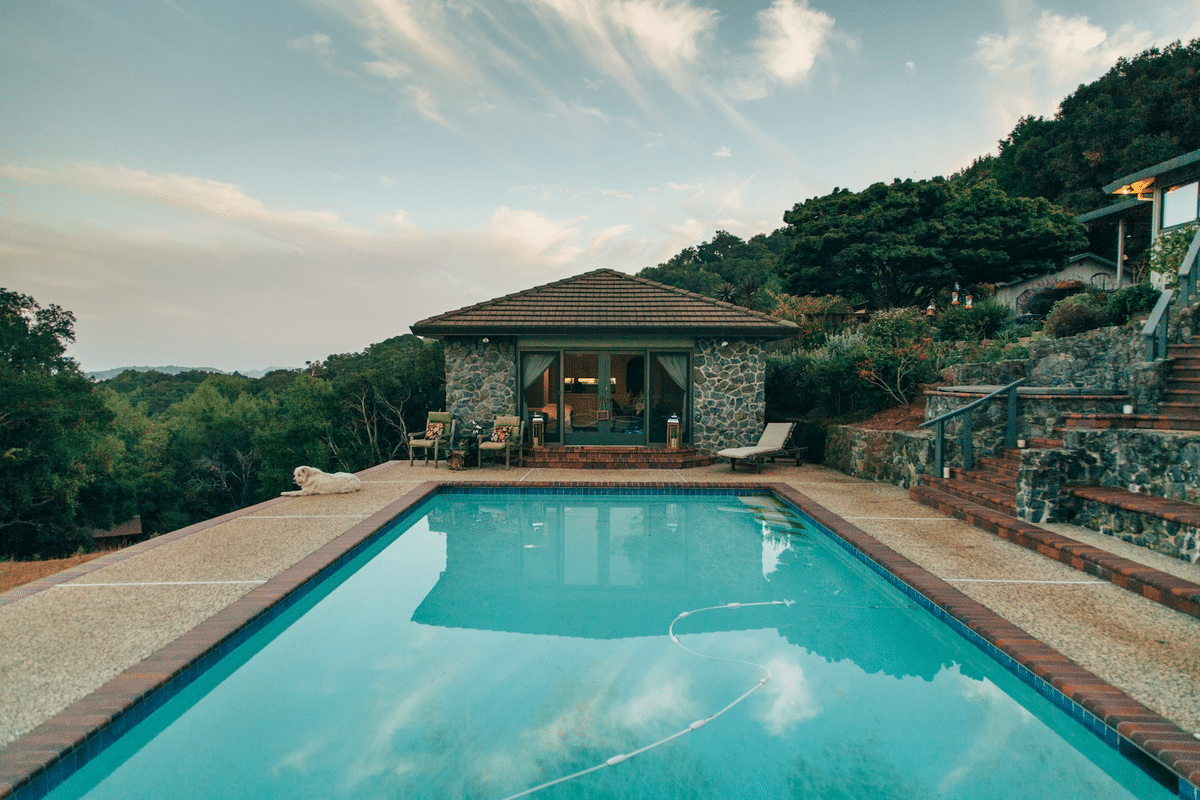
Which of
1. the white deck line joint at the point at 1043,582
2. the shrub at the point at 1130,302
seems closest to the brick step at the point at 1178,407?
the white deck line joint at the point at 1043,582

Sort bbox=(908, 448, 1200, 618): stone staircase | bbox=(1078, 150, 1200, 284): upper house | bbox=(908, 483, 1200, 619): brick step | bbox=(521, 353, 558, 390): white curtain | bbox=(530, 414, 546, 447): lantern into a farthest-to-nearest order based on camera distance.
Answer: bbox=(1078, 150, 1200, 284): upper house → bbox=(521, 353, 558, 390): white curtain → bbox=(530, 414, 546, 447): lantern → bbox=(908, 448, 1200, 618): stone staircase → bbox=(908, 483, 1200, 619): brick step

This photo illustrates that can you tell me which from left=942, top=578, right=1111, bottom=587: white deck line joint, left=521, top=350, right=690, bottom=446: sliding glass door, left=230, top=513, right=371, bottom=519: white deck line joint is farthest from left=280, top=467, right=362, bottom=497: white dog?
left=942, top=578, right=1111, bottom=587: white deck line joint

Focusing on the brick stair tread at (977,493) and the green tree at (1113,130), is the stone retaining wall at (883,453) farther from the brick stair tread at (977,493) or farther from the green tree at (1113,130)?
the green tree at (1113,130)

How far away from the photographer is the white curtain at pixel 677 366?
11773 mm

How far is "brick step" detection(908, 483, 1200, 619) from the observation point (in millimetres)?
4164

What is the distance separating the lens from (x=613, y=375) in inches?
466

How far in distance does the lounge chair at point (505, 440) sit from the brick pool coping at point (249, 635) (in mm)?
5447

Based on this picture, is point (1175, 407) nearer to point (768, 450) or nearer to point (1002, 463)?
point (1002, 463)

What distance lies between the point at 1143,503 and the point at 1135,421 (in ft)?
5.84

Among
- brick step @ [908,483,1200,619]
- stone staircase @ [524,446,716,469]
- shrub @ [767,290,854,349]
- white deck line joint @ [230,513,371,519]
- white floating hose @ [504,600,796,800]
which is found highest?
shrub @ [767,290,854,349]

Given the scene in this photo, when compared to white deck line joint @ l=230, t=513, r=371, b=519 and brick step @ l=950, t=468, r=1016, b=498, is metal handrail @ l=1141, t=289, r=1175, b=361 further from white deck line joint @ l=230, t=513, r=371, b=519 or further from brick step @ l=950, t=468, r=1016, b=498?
white deck line joint @ l=230, t=513, r=371, b=519

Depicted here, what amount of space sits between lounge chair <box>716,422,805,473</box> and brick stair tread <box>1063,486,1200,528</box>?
4.86m

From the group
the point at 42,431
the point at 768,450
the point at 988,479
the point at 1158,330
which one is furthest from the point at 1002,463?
the point at 42,431

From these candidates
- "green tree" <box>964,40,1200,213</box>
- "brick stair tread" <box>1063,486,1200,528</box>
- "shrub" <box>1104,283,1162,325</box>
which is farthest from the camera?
"green tree" <box>964,40,1200,213</box>
